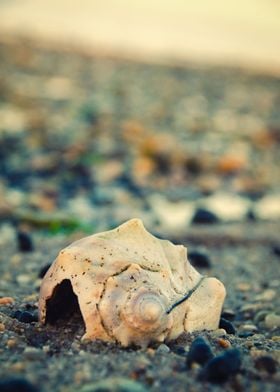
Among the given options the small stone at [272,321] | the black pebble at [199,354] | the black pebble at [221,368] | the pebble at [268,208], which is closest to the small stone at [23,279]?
the small stone at [272,321]

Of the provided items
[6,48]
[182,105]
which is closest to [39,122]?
[182,105]

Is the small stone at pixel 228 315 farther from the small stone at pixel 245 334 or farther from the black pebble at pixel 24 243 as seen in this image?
the black pebble at pixel 24 243

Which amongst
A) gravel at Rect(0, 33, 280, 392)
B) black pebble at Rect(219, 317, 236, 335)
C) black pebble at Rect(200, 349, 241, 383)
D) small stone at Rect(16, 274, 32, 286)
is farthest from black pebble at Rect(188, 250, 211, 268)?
black pebble at Rect(200, 349, 241, 383)

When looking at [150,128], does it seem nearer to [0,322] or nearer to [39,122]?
[39,122]

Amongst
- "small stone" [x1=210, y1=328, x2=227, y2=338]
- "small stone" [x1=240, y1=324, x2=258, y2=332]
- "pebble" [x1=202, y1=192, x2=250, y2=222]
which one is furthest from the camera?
"pebble" [x1=202, y1=192, x2=250, y2=222]

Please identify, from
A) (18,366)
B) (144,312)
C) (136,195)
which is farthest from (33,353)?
(136,195)

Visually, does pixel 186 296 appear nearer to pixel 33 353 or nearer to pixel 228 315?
pixel 33 353

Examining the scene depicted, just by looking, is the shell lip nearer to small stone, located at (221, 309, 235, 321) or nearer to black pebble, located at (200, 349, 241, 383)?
black pebble, located at (200, 349, 241, 383)
